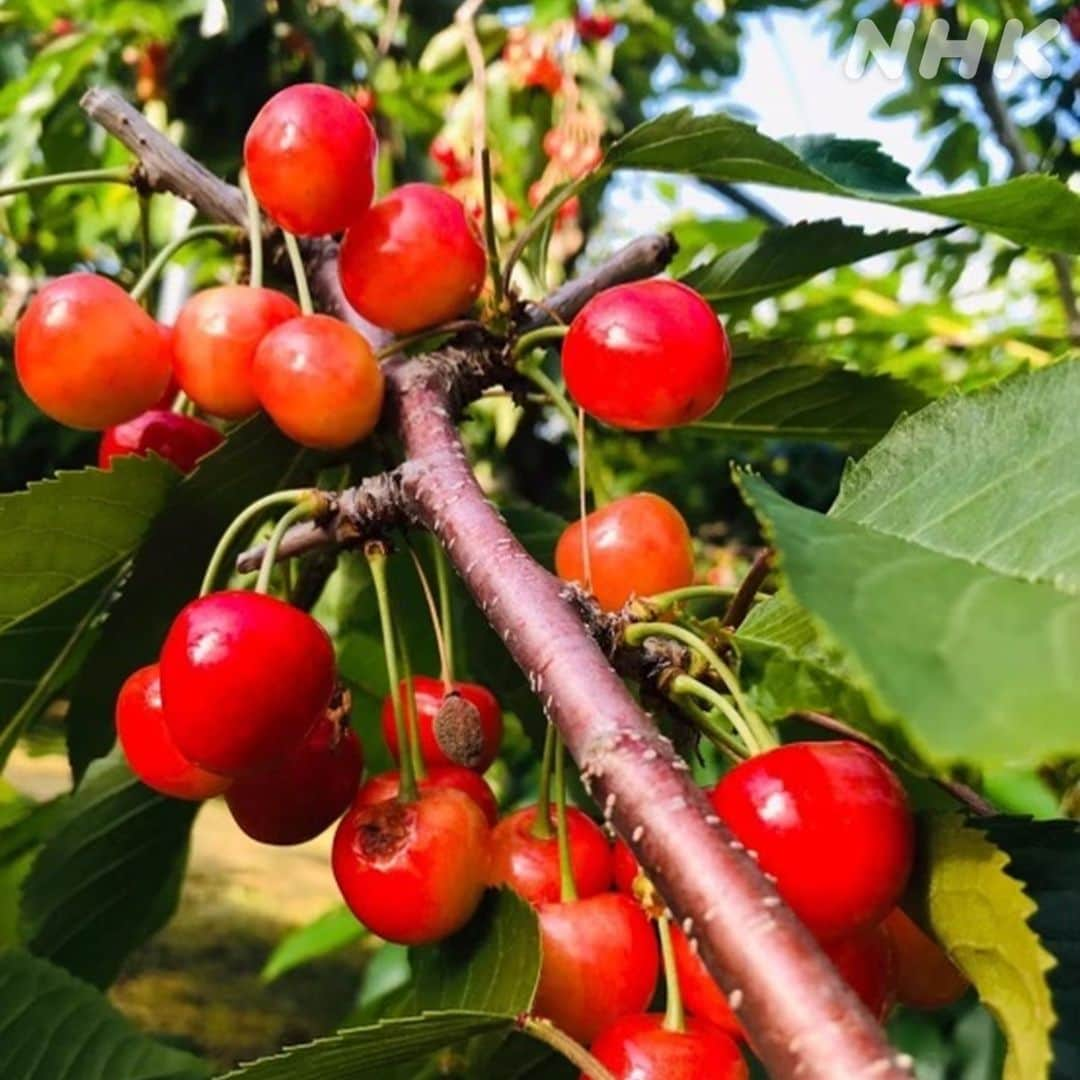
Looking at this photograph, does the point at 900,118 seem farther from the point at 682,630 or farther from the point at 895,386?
the point at 682,630

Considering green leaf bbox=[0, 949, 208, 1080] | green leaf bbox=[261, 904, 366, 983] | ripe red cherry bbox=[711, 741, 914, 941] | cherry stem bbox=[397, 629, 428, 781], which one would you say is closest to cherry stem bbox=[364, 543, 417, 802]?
cherry stem bbox=[397, 629, 428, 781]

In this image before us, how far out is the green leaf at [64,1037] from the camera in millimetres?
908

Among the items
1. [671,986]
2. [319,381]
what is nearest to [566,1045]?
[671,986]

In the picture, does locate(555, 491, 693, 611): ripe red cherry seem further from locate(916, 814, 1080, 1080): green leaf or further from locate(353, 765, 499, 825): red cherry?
locate(916, 814, 1080, 1080): green leaf

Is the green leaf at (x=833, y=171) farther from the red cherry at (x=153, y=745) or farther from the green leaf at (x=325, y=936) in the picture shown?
the green leaf at (x=325, y=936)

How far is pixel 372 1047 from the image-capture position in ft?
1.89

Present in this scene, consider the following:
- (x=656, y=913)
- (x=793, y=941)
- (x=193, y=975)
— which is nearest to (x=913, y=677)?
(x=793, y=941)

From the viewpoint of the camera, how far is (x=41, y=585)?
83 centimetres

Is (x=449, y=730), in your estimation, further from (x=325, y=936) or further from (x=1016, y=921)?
(x=325, y=936)

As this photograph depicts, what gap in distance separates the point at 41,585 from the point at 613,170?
0.44 m

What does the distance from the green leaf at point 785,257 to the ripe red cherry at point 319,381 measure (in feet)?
1.15

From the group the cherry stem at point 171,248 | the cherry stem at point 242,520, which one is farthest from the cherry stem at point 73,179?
the cherry stem at point 242,520

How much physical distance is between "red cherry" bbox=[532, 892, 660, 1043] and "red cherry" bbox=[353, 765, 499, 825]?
0.33 ft

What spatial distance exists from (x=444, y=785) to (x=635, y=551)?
0.58 feet
